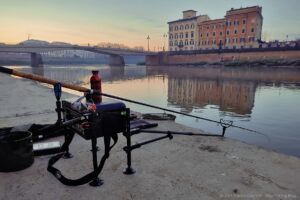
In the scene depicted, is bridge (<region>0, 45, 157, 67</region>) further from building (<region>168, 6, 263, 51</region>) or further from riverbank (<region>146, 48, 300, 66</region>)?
building (<region>168, 6, 263, 51</region>)

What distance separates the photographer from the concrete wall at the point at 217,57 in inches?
2416

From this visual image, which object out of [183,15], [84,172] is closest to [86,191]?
[84,172]

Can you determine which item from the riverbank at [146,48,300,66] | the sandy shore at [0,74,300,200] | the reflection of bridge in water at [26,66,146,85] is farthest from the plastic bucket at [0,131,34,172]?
the riverbank at [146,48,300,66]

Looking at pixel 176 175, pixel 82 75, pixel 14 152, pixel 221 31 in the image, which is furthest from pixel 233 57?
pixel 14 152

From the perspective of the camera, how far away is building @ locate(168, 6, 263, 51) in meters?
80.0

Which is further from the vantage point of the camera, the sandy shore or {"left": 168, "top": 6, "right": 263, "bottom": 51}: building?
{"left": 168, "top": 6, "right": 263, "bottom": 51}: building

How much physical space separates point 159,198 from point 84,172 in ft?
4.38

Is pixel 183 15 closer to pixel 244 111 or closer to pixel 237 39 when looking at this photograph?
pixel 237 39

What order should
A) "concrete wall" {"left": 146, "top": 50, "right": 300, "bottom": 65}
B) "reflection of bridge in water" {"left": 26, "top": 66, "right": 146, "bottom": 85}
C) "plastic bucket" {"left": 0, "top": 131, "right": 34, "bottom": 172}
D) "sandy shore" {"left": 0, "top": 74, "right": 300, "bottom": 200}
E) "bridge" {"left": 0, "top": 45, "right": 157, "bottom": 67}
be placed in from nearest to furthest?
"sandy shore" {"left": 0, "top": 74, "right": 300, "bottom": 200}, "plastic bucket" {"left": 0, "top": 131, "right": 34, "bottom": 172}, "reflection of bridge in water" {"left": 26, "top": 66, "right": 146, "bottom": 85}, "bridge" {"left": 0, "top": 45, "right": 157, "bottom": 67}, "concrete wall" {"left": 146, "top": 50, "right": 300, "bottom": 65}

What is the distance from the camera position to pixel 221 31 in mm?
89250

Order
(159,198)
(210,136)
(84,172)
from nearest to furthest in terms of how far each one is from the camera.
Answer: (159,198), (84,172), (210,136)

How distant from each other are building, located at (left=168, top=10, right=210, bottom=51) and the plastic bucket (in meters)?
101

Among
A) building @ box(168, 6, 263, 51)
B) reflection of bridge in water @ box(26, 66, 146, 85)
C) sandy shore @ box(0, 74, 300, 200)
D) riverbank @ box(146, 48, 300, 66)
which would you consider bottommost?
sandy shore @ box(0, 74, 300, 200)

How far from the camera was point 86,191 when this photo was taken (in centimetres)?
289
